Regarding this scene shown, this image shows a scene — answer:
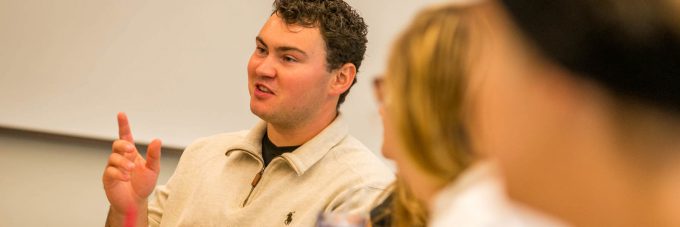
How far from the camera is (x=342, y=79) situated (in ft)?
7.64

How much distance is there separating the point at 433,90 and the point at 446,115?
20mm

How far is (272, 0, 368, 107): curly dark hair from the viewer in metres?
2.24

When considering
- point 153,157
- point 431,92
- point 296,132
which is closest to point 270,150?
point 296,132

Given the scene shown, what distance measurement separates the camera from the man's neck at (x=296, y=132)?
7.25 ft

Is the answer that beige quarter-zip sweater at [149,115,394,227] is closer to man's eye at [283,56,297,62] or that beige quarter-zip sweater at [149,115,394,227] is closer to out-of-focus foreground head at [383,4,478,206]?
man's eye at [283,56,297,62]

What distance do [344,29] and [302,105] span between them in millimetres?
254

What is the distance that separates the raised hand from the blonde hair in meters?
1.32

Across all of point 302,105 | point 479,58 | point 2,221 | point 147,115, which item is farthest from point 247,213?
point 479,58

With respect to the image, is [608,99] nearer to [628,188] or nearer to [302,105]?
[628,188]

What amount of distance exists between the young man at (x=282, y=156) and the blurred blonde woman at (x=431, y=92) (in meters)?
1.34

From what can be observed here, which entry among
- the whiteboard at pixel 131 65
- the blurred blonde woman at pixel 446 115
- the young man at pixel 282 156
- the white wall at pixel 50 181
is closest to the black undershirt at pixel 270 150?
the young man at pixel 282 156

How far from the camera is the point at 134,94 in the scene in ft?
9.44

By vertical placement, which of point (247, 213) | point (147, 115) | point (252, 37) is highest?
point (252, 37)

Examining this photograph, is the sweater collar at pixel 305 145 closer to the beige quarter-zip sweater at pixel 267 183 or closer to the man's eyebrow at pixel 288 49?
the beige quarter-zip sweater at pixel 267 183
